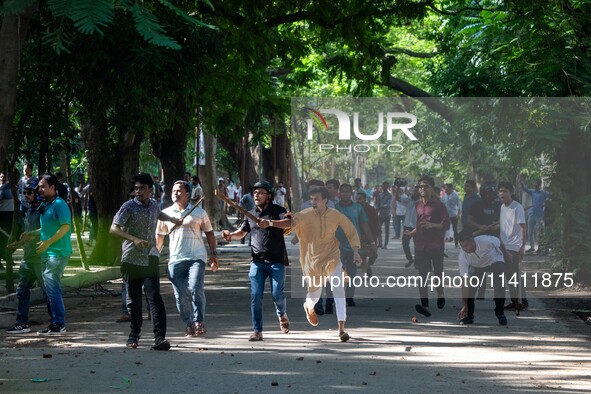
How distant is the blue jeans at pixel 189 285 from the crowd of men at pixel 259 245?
0.03ft

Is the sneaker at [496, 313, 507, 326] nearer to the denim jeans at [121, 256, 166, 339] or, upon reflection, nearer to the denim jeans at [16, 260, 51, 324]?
the denim jeans at [121, 256, 166, 339]

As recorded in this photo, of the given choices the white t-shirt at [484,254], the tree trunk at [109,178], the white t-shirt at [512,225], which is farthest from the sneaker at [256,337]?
the tree trunk at [109,178]

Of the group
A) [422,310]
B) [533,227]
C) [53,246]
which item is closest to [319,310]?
[422,310]

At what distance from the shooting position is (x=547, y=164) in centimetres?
1916

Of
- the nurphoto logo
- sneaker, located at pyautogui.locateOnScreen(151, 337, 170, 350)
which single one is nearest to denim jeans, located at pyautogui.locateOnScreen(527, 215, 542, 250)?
the nurphoto logo

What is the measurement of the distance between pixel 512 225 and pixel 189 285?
5043 millimetres

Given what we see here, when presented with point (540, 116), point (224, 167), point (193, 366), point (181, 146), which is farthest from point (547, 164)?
point (224, 167)

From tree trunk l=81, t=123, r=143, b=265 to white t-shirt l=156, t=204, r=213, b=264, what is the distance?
10064 millimetres

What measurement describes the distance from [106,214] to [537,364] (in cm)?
1356

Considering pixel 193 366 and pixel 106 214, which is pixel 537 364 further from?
pixel 106 214

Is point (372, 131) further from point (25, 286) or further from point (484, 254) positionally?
point (25, 286)

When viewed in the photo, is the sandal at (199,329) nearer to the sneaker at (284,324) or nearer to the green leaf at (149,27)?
the sneaker at (284,324)

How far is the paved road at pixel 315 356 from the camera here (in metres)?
8.68

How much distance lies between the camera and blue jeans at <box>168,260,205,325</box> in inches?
469
